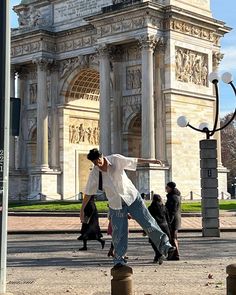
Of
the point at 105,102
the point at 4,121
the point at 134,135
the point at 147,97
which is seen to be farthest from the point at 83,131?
the point at 4,121

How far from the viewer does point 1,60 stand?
748 cm

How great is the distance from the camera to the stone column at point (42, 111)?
152 ft

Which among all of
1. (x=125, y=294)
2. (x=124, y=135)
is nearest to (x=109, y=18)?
(x=124, y=135)

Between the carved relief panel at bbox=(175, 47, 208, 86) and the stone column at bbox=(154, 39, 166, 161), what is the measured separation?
1102 millimetres

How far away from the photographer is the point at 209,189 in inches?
710

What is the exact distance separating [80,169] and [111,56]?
35.2 ft

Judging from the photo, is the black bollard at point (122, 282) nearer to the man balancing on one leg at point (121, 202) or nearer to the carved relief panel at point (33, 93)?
the man balancing on one leg at point (121, 202)

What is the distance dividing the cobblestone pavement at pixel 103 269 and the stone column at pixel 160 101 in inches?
943

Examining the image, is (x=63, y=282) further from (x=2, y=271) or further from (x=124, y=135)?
(x=124, y=135)

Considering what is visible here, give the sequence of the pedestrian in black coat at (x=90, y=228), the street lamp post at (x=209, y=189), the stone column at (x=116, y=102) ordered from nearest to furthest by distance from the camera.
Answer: the pedestrian in black coat at (x=90, y=228)
the street lamp post at (x=209, y=189)
the stone column at (x=116, y=102)

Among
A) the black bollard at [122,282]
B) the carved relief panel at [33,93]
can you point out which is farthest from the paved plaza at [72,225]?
the carved relief panel at [33,93]

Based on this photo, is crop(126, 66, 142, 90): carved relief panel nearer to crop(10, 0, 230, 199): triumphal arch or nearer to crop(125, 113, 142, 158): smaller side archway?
crop(10, 0, 230, 199): triumphal arch

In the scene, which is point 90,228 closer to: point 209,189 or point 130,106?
point 209,189

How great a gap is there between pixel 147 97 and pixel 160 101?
1514mm
